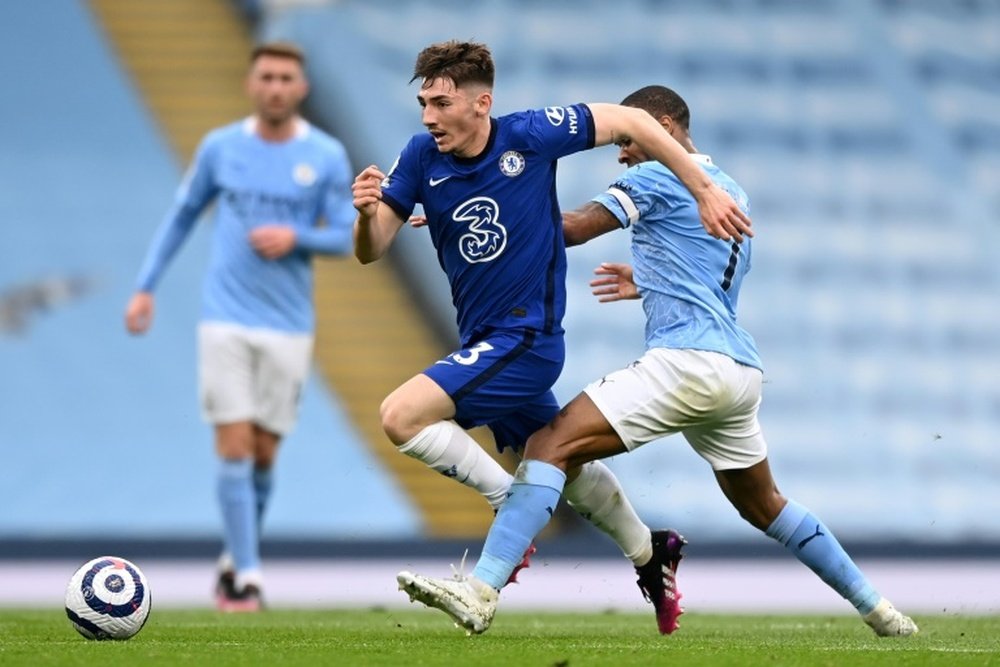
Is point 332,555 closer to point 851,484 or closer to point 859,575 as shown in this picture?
point 851,484

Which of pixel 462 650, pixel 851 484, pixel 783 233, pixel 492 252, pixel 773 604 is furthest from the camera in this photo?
pixel 783 233

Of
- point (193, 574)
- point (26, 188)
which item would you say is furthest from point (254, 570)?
point (26, 188)

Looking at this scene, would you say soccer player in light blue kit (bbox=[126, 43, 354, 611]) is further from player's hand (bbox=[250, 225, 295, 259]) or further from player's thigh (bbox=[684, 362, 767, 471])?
player's thigh (bbox=[684, 362, 767, 471])

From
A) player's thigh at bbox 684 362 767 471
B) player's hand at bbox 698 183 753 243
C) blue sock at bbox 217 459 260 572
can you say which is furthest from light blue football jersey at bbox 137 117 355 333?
player's hand at bbox 698 183 753 243

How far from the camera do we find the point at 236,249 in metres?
9.40

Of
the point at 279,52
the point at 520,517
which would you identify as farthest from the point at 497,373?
the point at 279,52

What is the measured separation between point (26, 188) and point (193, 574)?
3.58 meters

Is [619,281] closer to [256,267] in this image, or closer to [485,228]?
[485,228]

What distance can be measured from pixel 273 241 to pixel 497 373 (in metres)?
3.34

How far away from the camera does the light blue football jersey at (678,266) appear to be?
6.39 m

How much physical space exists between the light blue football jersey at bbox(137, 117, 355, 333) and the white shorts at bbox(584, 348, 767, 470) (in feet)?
11.0

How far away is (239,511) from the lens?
909 centimetres

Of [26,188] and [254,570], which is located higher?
[26,188]

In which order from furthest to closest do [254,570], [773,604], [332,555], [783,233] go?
[783,233] → [332,555] → [773,604] → [254,570]
